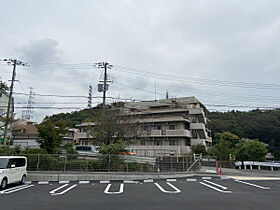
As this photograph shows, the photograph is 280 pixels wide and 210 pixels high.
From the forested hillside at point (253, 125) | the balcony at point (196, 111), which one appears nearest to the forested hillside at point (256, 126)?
the forested hillside at point (253, 125)

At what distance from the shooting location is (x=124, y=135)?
1831 cm

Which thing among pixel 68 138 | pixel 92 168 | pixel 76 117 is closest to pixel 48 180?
pixel 92 168

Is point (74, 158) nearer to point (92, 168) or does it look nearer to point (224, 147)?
point (92, 168)

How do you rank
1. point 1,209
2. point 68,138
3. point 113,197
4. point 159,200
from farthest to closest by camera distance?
point 68,138, point 113,197, point 159,200, point 1,209

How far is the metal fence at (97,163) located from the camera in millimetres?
12188

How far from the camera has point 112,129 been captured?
1761cm

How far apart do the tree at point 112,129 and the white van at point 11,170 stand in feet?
24.1

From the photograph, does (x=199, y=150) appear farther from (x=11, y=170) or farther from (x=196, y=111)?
(x=11, y=170)

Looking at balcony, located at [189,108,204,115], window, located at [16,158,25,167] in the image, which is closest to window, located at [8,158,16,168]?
window, located at [16,158,25,167]

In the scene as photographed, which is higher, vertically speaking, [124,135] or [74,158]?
[124,135]

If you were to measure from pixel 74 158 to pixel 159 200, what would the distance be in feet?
23.6

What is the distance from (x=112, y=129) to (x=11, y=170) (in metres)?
8.84

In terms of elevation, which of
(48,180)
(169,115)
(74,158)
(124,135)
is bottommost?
(48,180)

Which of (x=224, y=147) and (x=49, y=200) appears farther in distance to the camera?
(x=224, y=147)
